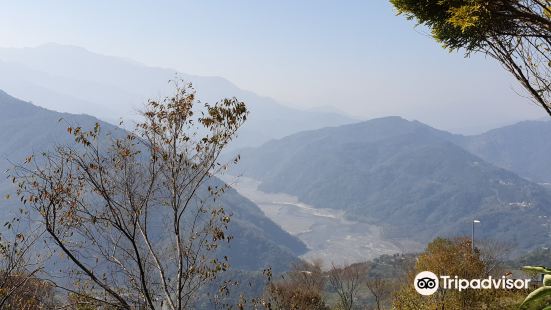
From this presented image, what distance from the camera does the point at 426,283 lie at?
22812 mm

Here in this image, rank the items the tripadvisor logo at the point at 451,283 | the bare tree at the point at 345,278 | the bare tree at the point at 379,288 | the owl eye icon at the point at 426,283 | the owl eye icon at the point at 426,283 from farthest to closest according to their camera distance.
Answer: the bare tree at the point at 379,288 → the bare tree at the point at 345,278 → the owl eye icon at the point at 426,283 → the owl eye icon at the point at 426,283 → the tripadvisor logo at the point at 451,283

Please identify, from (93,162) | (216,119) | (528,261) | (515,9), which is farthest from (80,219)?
(528,261)

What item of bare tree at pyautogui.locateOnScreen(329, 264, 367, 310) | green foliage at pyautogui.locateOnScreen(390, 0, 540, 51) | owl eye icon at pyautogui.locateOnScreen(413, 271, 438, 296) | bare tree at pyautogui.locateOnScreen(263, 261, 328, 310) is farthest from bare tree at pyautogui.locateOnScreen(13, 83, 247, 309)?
bare tree at pyautogui.locateOnScreen(329, 264, 367, 310)

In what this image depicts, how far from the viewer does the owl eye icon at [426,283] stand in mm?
22216

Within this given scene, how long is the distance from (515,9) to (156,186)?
8984mm

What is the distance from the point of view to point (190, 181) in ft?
38.6

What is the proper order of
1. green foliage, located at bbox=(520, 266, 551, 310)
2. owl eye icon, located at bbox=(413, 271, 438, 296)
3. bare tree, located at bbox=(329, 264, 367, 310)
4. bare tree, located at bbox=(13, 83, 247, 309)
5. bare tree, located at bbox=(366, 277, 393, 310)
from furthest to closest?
1. bare tree, located at bbox=(366, 277, 393, 310)
2. bare tree, located at bbox=(329, 264, 367, 310)
3. owl eye icon, located at bbox=(413, 271, 438, 296)
4. bare tree, located at bbox=(13, 83, 247, 309)
5. green foliage, located at bbox=(520, 266, 551, 310)

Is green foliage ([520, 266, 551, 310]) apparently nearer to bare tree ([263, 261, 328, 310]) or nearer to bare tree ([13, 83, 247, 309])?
bare tree ([13, 83, 247, 309])

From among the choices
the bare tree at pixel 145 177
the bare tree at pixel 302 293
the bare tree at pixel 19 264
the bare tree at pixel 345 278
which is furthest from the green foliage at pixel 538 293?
the bare tree at pixel 345 278

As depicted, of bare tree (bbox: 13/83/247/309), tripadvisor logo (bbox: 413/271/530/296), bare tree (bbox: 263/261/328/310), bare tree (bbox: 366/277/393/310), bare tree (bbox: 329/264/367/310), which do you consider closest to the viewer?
bare tree (bbox: 13/83/247/309)

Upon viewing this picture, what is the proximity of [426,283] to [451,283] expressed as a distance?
1253 mm

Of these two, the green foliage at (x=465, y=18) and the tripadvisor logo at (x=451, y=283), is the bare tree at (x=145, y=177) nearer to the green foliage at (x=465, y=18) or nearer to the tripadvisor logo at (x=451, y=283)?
the green foliage at (x=465, y=18)

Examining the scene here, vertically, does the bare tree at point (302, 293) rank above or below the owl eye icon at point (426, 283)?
below

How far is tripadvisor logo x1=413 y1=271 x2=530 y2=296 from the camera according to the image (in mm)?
21219
